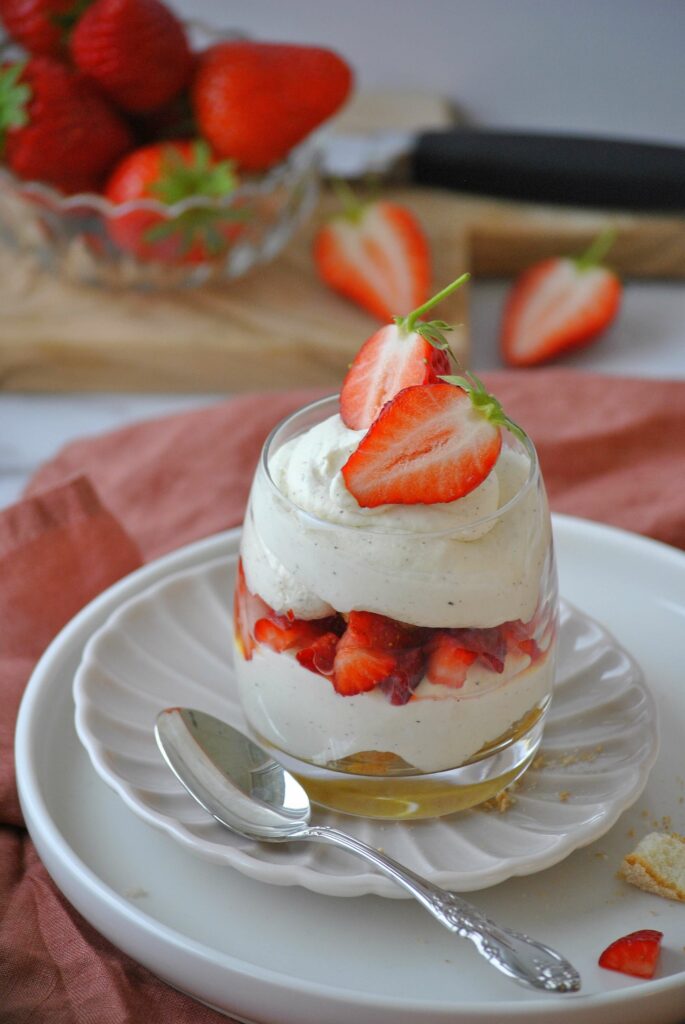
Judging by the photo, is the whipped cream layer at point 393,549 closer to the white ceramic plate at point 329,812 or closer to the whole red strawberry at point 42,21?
the white ceramic plate at point 329,812

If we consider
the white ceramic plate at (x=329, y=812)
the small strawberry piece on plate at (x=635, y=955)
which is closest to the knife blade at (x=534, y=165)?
the white ceramic plate at (x=329, y=812)

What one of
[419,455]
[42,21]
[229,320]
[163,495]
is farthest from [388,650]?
[42,21]

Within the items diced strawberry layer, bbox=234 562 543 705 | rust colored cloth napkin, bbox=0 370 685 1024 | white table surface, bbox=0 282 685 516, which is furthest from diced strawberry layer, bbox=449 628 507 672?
white table surface, bbox=0 282 685 516

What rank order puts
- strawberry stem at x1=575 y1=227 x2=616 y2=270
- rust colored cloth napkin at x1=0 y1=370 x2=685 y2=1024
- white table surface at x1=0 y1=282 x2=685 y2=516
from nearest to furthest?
rust colored cloth napkin at x1=0 y1=370 x2=685 y2=1024 → white table surface at x1=0 y1=282 x2=685 y2=516 → strawberry stem at x1=575 y1=227 x2=616 y2=270

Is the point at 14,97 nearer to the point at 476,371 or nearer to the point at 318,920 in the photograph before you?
the point at 476,371

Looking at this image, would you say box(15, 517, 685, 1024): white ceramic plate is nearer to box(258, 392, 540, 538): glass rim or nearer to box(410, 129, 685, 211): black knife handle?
box(258, 392, 540, 538): glass rim

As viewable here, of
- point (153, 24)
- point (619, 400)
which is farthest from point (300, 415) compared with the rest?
point (153, 24)

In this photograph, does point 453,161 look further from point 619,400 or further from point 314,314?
point 619,400
